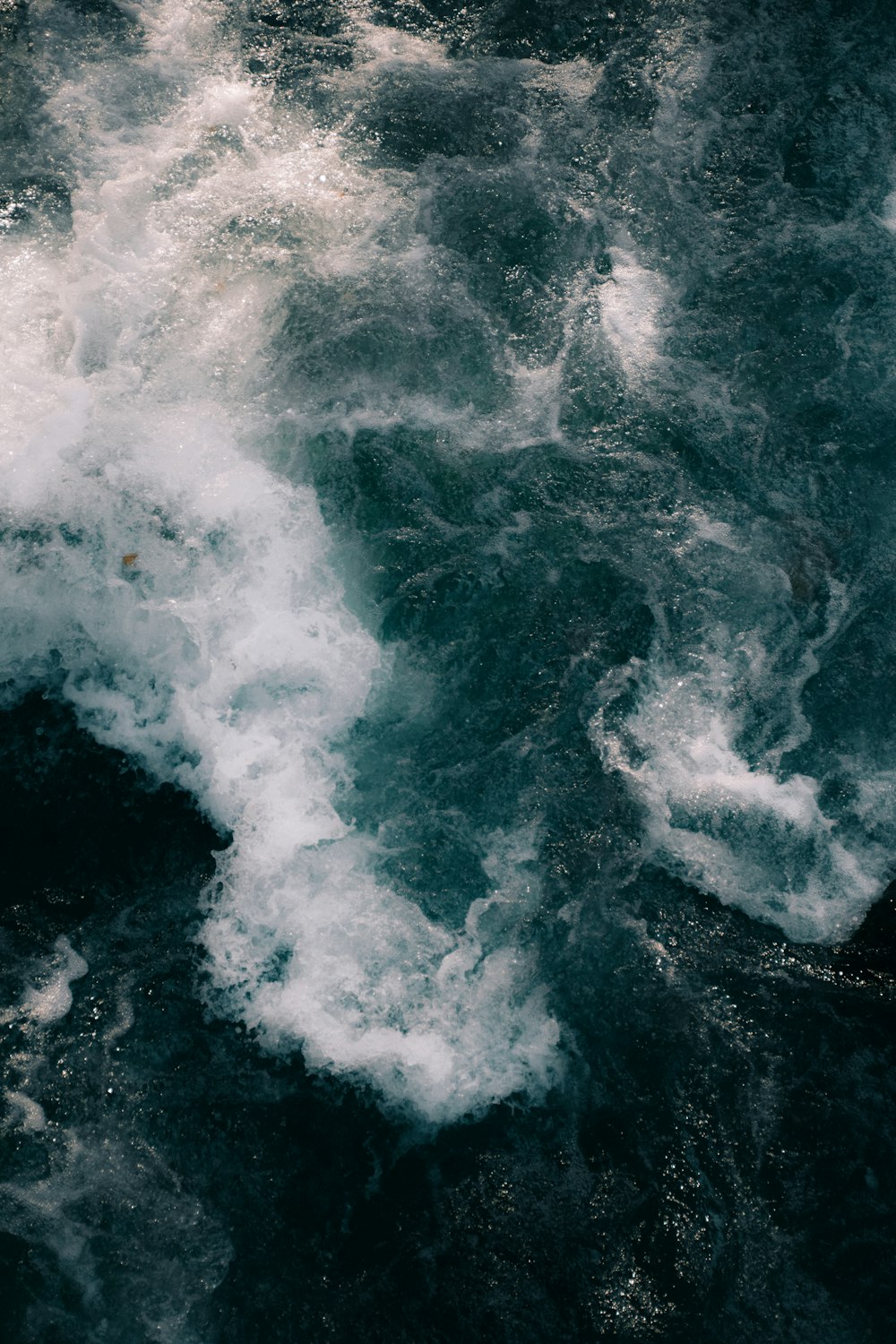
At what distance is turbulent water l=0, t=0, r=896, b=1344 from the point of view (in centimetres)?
497

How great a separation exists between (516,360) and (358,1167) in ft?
19.9

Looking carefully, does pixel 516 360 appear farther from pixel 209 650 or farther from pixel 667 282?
pixel 209 650

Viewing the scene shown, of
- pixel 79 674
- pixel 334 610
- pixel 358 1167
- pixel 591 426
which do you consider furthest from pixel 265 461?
pixel 358 1167

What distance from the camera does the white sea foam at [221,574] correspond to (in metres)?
5.35

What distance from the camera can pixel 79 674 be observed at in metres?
6.14

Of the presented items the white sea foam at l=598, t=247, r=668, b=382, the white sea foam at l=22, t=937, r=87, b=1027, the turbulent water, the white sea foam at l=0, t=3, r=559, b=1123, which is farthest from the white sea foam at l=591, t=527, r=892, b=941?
the white sea foam at l=22, t=937, r=87, b=1027

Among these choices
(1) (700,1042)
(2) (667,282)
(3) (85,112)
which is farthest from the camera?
(3) (85,112)

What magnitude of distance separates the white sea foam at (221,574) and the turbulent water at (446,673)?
0.04 m

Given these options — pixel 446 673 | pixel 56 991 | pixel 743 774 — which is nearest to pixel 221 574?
pixel 446 673

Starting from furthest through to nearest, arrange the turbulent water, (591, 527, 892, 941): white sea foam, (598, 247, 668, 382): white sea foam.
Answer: (598, 247, 668, 382): white sea foam, (591, 527, 892, 941): white sea foam, the turbulent water

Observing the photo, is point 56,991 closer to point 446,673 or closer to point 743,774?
point 446,673

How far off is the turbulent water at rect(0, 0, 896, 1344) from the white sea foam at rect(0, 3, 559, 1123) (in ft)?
0.12

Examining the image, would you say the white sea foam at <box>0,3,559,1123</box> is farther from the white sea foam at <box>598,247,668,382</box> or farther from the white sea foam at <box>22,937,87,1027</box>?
the white sea foam at <box>598,247,668,382</box>

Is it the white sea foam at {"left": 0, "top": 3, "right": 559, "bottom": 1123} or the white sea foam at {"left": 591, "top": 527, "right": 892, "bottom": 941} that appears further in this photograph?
the white sea foam at {"left": 591, "top": 527, "right": 892, "bottom": 941}
